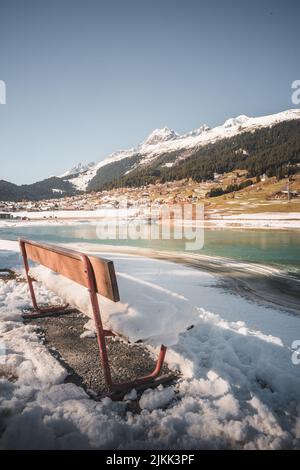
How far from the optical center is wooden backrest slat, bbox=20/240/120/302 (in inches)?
113

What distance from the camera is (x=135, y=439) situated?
2523mm

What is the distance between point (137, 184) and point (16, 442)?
6643 inches

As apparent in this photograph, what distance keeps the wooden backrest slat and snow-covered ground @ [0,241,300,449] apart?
39 cm

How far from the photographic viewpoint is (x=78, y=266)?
3412 mm

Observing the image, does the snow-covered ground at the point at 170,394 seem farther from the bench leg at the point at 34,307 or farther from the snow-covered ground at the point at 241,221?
the snow-covered ground at the point at 241,221

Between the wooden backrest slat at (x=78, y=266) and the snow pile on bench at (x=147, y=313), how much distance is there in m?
0.34

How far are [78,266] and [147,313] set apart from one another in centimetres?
101
